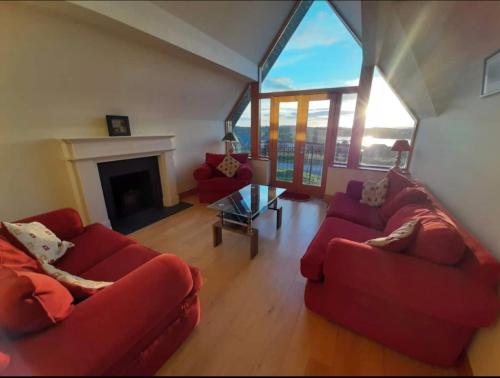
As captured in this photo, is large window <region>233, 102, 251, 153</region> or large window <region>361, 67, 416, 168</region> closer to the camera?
large window <region>361, 67, 416, 168</region>

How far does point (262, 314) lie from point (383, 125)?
3350 mm

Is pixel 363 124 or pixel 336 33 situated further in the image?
pixel 363 124

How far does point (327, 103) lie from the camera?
11.8 ft

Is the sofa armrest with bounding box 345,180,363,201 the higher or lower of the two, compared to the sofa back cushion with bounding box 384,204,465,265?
lower

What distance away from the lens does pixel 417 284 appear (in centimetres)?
95

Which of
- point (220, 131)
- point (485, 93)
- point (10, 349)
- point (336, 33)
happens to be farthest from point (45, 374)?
point (220, 131)

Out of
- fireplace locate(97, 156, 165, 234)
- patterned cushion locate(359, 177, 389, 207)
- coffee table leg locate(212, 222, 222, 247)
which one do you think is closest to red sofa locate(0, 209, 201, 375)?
coffee table leg locate(212, 222, 222, 247)

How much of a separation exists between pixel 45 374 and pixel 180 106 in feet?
11.3

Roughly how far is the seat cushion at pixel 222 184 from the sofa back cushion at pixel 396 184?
201cm

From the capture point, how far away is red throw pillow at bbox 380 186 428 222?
1.81m

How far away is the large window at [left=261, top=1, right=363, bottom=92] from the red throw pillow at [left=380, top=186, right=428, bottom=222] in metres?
1.32

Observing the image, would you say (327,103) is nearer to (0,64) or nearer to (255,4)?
(255,4)

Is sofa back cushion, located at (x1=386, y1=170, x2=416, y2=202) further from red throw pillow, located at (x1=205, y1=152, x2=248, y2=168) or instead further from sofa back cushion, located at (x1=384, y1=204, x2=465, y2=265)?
red throw pillow, located at (x1=205, y1=152, x2=248, y2=168)

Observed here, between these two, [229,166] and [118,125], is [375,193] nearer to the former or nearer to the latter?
[229,166]
